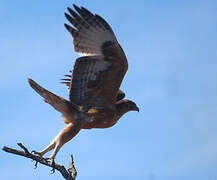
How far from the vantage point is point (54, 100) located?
818 centimetres

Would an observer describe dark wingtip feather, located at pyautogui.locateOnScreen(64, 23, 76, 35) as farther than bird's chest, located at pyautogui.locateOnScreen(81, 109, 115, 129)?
No

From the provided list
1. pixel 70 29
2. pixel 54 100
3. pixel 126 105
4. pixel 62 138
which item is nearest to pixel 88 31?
pixel 70 29

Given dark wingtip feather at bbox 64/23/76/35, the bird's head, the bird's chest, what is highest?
dark wingtip feather at bbox 64/23/76/35

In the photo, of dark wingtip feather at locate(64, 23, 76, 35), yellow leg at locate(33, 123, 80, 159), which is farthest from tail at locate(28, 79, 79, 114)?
dark wingtip feather at locate(64, 23, 76, 35)

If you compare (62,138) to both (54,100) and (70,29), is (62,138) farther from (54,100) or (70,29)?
(70,29)

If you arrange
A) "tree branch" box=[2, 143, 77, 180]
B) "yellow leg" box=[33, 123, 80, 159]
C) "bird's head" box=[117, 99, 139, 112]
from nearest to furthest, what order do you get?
"tree branch" box=[2, 143, 77, 180]
"yellow leg" box=[33, 123, 80, 159]
"bird's head" box=[117, 99, 139, 112]

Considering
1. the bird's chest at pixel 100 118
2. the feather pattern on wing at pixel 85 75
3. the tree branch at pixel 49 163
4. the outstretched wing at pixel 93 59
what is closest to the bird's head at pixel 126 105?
the bird's chest at pixel 100 118

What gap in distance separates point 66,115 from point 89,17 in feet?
5.54

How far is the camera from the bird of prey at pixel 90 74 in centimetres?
820

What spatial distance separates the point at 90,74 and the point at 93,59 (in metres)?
0.26

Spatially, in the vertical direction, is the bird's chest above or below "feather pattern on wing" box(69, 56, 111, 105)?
below

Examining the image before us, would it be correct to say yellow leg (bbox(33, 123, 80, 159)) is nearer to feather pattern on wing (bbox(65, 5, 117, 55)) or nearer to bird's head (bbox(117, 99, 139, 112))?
bird's head (bbox(117, 99, 139, 112))

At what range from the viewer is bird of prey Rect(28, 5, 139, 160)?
26.9ft

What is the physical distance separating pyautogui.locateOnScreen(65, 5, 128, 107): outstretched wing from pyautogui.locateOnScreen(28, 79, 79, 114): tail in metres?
0.17
